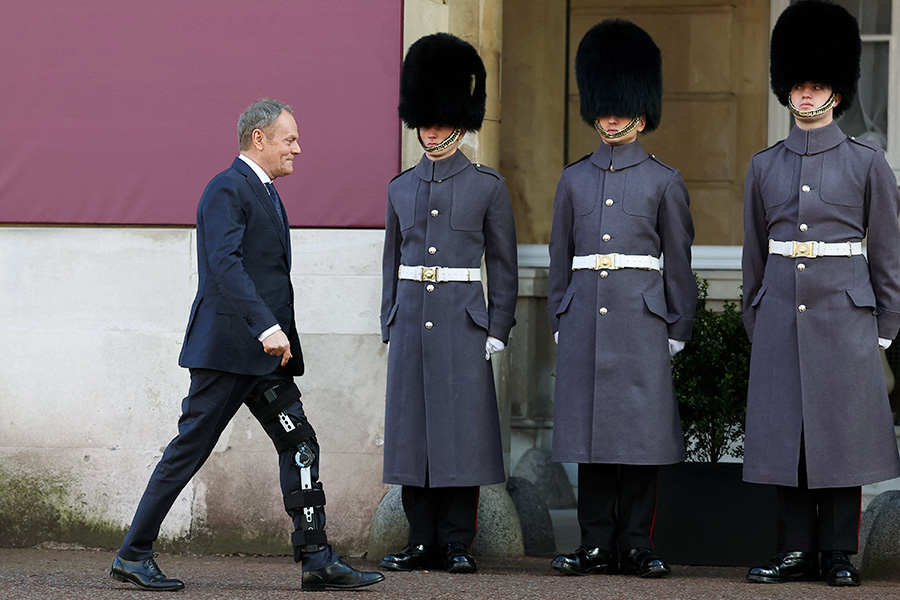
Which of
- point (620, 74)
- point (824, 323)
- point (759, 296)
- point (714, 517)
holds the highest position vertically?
point (620, 74)

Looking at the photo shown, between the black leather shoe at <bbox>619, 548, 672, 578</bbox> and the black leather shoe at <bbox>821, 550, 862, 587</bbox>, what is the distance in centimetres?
60

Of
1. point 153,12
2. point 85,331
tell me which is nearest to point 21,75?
point 153,12

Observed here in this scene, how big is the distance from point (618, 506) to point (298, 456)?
1447mm

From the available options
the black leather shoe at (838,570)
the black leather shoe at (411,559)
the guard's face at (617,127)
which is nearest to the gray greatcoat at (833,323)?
the black leather shoe at (838,570)

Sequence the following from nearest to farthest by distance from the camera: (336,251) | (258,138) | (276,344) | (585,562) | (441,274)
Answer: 1. (276,344)
2. (258,138)
3. (585,562)
4. (441,274)
5. (336,251)

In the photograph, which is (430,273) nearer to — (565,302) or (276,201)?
(565,302)

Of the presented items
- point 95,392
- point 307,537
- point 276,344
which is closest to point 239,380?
point 276,344

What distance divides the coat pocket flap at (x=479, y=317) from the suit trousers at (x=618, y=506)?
700mm

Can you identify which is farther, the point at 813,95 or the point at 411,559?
the point at 411,559

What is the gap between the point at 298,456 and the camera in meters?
5.04

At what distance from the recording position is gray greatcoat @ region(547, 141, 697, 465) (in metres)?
5.66

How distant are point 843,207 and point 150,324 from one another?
10.5 feet

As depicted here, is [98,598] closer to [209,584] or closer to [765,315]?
[209,584]

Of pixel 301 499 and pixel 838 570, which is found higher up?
pixel 301 499
